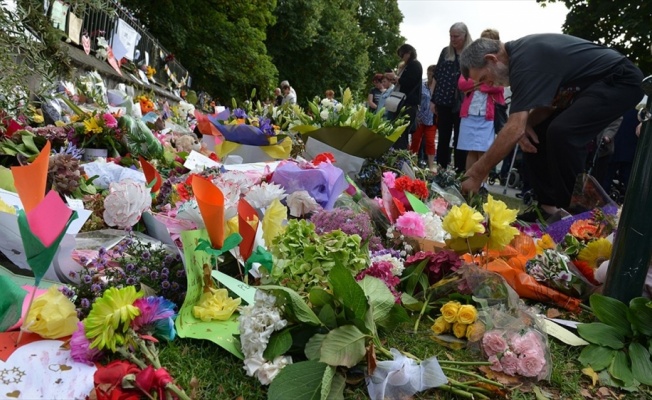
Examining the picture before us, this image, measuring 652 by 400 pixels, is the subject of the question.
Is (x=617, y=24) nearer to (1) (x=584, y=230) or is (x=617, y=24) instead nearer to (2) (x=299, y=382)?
(1) (x=584, y=230)

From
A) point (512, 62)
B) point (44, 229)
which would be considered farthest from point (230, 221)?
point (512, 62)

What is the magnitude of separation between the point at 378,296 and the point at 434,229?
0.80 metres

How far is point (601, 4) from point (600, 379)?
15.9 metres

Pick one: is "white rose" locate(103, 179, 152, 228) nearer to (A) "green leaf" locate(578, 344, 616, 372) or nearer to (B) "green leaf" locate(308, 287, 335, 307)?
(B) "green leaf" locate(308, 287, 335, 307)

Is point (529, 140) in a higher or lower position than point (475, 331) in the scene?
higher

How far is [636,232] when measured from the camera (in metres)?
1.78

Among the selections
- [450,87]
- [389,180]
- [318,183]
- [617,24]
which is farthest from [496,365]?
[617,24]

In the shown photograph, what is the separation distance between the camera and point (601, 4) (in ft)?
48.9

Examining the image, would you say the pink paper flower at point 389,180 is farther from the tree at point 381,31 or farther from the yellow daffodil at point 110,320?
the tree at point 381,31

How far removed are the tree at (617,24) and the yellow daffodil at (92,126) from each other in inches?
549

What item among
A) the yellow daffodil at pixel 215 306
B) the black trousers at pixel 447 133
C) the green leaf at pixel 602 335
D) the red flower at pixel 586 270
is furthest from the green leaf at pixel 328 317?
the black trousers at pixel 447 133

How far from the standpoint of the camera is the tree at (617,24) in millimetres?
13586

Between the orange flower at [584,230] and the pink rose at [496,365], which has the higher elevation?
the orange flower at [584,230]

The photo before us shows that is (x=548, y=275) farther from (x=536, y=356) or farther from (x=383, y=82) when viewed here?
(x=383, y=82)
